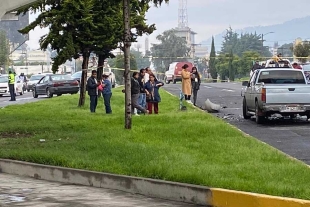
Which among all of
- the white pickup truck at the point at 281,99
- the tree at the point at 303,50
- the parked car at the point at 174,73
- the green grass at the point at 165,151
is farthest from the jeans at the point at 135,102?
the tree at the point at 303,50

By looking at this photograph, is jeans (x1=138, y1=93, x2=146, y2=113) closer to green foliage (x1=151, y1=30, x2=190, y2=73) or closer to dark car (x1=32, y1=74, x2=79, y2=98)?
dark car (x1=32, y1=74, x2=79, y2=98)

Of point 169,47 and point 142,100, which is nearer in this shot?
point 142,100

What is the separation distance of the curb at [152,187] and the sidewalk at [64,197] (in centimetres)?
19

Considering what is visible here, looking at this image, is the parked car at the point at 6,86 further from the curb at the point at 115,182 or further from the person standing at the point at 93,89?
the curb at the point at 115,182

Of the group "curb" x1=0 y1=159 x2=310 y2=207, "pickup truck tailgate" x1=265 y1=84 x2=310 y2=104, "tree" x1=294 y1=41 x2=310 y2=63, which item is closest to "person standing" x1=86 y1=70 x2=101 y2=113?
"pickup truck tailgate" x1=265 y1=84 x2=310 y2=104

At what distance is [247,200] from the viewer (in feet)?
31.3

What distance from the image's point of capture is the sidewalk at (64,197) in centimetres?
1022

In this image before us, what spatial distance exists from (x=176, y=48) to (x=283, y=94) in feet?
291

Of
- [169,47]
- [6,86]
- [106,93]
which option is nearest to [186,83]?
[106,93]

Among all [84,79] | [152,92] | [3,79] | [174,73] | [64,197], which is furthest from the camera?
[174,73]

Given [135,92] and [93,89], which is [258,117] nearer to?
[135,92]

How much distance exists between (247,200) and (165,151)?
Result: 457 centimetres

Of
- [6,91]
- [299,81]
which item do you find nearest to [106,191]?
[299,81]

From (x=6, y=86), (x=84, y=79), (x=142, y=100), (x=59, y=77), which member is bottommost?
(x=6, y=86)
